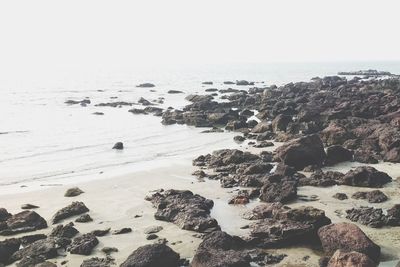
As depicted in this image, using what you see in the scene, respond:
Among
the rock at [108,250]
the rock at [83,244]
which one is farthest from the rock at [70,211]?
the rock at [108,250]

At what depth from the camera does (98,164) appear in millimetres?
30312

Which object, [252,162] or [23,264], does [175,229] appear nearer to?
[23,264]

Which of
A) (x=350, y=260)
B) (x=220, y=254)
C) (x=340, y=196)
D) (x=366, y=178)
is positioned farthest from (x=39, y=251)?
(x=366, y=178)

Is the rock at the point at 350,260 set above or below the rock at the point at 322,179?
above

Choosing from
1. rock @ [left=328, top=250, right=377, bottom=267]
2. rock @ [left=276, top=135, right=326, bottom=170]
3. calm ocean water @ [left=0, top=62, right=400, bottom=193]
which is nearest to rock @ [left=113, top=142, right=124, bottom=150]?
calm ocean water @ [left=0, top=62, right=400, bottom=193]

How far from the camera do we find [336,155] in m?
26.4

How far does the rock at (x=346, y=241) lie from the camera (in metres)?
12.8

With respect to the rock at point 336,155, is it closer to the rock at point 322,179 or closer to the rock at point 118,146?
the rock at point 322,179

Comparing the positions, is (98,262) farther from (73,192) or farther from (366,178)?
(366,178)

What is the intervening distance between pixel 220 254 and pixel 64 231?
6434 millimetres

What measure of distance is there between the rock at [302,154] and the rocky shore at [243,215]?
6 cm

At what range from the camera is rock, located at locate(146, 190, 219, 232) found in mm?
16250

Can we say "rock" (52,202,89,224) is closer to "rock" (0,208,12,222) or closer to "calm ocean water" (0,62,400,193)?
"rock" (0,208,12,222)

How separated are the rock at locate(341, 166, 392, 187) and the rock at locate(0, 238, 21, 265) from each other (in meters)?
14.6
